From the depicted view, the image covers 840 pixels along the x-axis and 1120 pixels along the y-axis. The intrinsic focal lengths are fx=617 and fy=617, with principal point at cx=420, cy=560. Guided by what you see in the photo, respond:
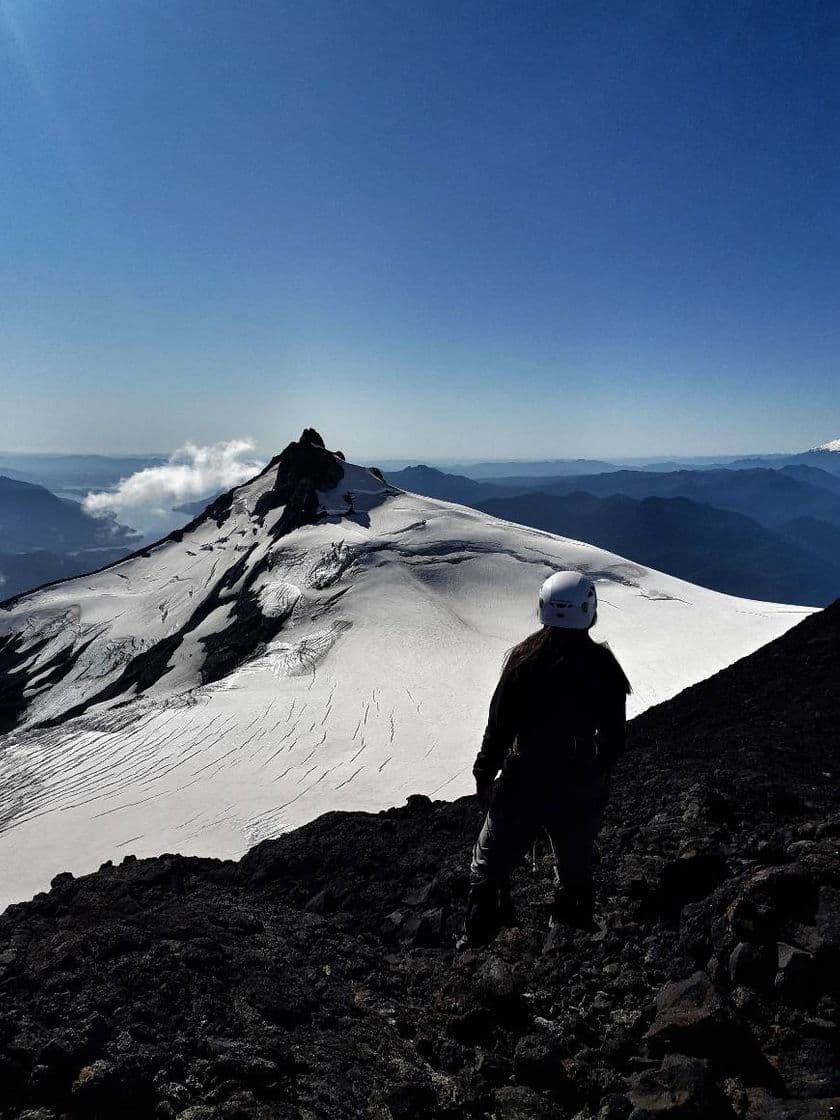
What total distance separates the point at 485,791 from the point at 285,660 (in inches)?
1160

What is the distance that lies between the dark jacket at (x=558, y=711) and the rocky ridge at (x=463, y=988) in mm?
1875

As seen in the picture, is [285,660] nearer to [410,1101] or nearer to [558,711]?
[558,711]

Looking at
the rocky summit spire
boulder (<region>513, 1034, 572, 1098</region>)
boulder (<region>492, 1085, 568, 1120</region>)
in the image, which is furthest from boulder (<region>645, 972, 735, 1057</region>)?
the rocky summit spire

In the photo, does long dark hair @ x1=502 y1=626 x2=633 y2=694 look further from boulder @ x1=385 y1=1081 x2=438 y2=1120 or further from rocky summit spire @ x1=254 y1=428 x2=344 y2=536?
rocky summit spire @ x1=254 y1=428 x2=344 y2=536

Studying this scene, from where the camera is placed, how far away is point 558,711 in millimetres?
5301

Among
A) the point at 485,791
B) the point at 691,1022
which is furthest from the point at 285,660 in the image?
the point at 691,1022

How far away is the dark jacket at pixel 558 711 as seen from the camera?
528 centimetres

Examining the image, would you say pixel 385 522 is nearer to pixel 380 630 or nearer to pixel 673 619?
pixel 380 630

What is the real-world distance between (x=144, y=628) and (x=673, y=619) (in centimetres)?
4195

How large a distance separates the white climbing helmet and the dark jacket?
0.13m

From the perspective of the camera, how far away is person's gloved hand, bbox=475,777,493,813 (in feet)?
18.2

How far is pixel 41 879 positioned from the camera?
1716cm

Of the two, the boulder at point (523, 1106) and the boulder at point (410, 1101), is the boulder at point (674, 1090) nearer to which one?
the boulder at point (523, 1106)

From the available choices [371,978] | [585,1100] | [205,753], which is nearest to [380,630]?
[205,753]
